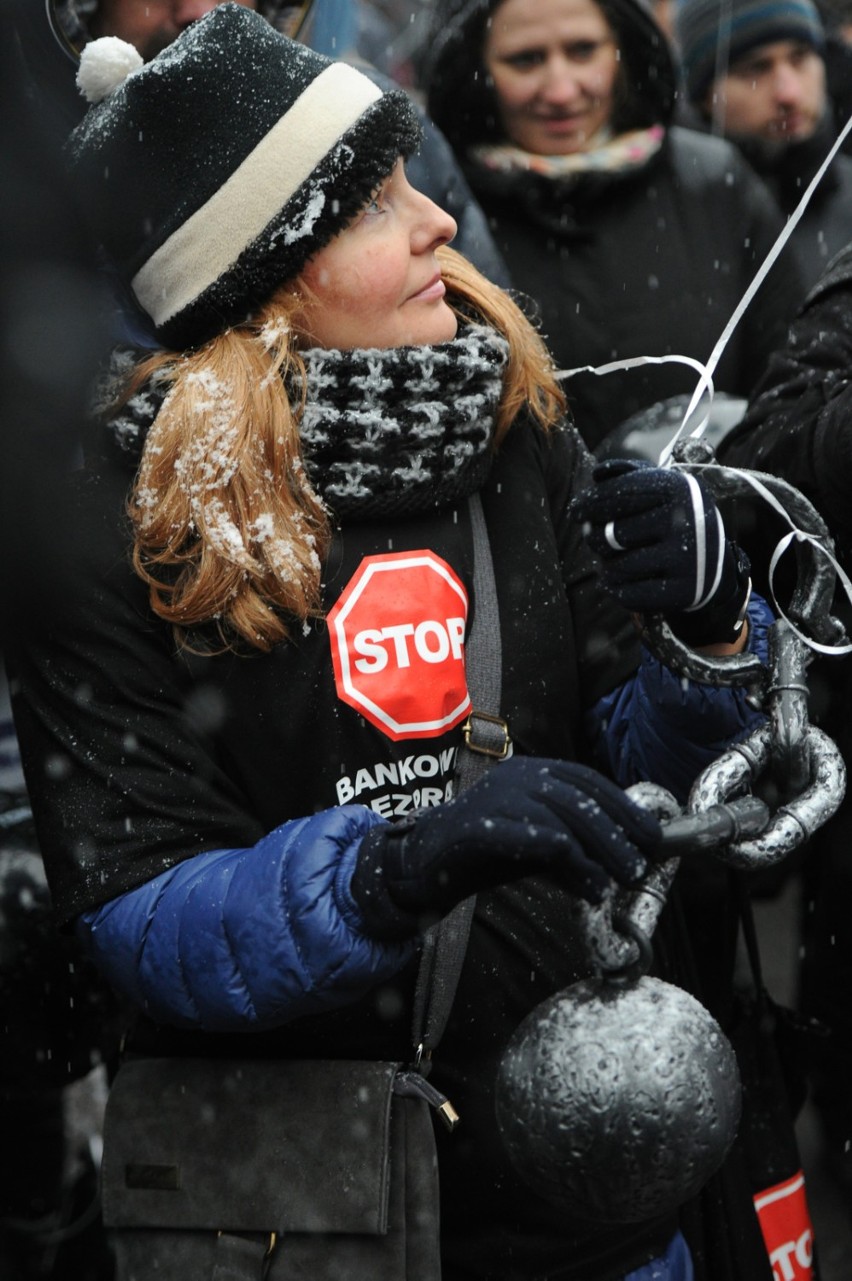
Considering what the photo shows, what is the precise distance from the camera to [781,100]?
147 inches

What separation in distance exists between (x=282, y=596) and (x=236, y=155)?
53 cm

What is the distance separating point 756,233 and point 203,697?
1947 mm

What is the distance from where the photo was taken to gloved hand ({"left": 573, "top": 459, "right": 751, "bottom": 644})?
1.59 metres

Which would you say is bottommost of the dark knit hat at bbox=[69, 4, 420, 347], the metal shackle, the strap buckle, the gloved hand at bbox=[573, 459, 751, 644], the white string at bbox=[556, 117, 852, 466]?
the strap buckle

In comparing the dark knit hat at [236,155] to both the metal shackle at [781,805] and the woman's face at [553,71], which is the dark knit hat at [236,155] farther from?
the woman's face at [553,71]

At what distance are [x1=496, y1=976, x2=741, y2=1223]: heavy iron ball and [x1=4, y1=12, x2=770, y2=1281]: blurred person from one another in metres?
0.30

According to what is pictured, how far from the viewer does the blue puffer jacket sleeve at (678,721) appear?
1.80 metres

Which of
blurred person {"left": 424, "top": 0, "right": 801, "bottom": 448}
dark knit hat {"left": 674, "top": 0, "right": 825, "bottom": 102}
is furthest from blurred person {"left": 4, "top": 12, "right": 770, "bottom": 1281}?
dark knit hat {"left": 674, "top": 0, "right": 825, "bottom": 102}

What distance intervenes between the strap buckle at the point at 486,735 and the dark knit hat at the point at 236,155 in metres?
0.58

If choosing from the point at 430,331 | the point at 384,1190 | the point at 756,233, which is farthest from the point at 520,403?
the point at 756,233

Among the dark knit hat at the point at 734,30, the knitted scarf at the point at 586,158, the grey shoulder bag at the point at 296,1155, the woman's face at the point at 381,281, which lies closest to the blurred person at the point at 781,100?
the dark knit hat at the point at 734,30

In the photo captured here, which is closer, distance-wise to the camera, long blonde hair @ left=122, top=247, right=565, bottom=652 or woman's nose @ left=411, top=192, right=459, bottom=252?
long blonde hair @ left=122, top=247, right=565, bottom=652

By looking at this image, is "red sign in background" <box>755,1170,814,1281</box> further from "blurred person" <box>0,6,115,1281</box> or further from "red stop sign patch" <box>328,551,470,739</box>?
"blurred person" <box>0,6,115,1281</box>

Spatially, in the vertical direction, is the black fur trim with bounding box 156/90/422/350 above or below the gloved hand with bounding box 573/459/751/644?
above
